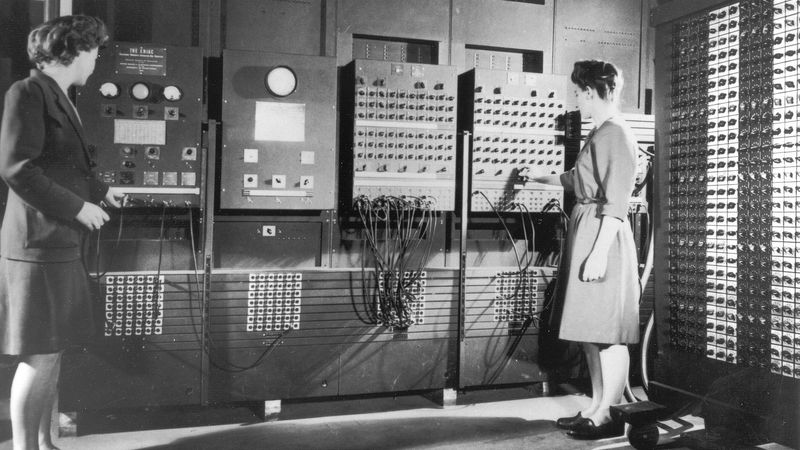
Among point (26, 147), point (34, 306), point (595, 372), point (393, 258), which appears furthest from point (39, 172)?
point (595, 372)

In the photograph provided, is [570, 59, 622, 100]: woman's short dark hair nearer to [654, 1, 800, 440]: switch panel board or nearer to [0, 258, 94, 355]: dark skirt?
[654, 1, 800, 440]: switch panel board

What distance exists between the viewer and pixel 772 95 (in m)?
2.37

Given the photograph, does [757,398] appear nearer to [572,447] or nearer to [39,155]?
[572,447]

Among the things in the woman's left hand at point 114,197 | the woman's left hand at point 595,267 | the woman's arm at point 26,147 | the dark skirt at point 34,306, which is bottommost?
the dark skirt at point 34,306

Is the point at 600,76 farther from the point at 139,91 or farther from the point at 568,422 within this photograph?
the point at 139,91

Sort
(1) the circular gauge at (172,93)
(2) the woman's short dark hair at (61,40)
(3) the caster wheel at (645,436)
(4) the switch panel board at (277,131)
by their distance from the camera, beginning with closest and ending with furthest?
1. (2) the woman's short dark hair at (61,40)
2. (3) the caster wheel at (645,436)
3. (1) the circular gauge at (172,93)
4. (4) the switch panel board at (277,131)

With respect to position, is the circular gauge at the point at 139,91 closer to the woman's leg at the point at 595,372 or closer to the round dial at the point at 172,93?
the round dial at the point at 172,93

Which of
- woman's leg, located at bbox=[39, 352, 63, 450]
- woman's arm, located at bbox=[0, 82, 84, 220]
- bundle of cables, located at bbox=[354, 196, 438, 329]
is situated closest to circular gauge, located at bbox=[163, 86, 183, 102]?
woman's arm, located at bbox=[0, 82, 84, 220]

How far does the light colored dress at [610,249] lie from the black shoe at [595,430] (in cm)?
40

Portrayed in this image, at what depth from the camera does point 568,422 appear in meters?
2.95

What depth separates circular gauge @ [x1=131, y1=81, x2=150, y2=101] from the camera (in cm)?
289

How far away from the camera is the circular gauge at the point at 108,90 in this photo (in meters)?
2.86

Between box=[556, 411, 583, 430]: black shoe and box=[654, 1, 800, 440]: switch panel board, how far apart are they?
0.43 metres

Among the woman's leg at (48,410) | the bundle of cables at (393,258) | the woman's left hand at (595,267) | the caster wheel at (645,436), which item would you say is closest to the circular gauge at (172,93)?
the bundle of cables at (393,258)
